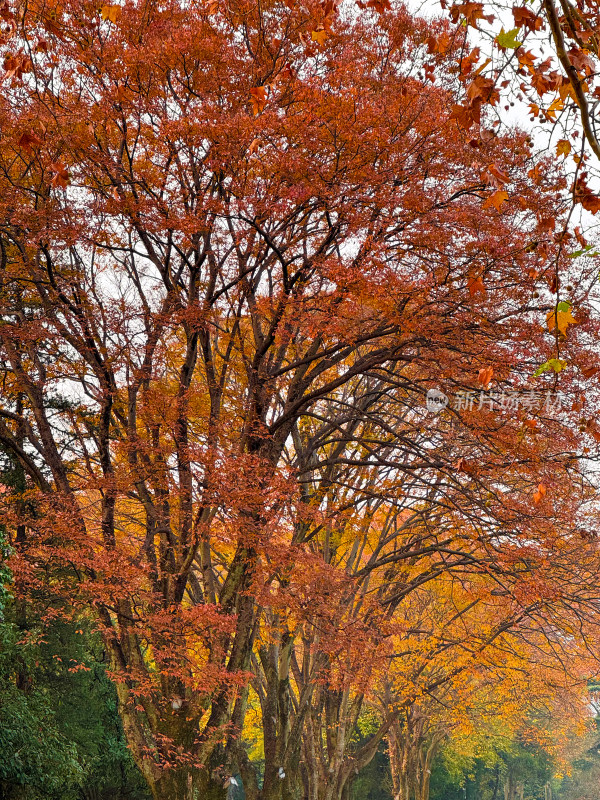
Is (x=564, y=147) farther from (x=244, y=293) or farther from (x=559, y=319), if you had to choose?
(x=244, y=293)

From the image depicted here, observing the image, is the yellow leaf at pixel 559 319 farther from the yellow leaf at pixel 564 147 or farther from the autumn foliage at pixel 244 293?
the autumn foliage at pixel 244 293

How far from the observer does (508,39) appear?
206 centimetres

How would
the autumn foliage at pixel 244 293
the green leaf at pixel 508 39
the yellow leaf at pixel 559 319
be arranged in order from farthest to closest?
1. the autumn foliage at pixel 244 293
2. the yellow leaf at pixel 559 319
3. the green leaf at pixel 508 39

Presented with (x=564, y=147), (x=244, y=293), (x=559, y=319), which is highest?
(x=244, y=293)

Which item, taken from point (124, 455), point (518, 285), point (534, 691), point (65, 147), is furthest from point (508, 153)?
point (534, 691)

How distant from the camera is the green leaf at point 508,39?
2.04 meters

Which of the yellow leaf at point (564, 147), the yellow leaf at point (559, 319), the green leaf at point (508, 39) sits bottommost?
the yellow leaf at point (559, 319)

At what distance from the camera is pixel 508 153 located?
8578mm

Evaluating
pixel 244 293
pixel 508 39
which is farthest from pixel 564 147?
pixel 244 293

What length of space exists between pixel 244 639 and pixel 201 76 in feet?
23.5

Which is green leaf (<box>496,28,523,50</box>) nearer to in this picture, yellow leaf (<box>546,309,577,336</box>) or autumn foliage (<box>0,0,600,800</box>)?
yellow leaf (<box>546,309,577,336</box>)

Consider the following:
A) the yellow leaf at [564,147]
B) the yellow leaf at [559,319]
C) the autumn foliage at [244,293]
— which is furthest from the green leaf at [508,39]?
the autumn foliage at [244,293]

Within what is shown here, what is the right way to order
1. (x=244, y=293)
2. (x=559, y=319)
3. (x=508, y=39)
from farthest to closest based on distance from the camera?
(x=244, y=293), (x=559, y=319), (x=508, y=39)

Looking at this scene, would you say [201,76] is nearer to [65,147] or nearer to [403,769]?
[65,147]
